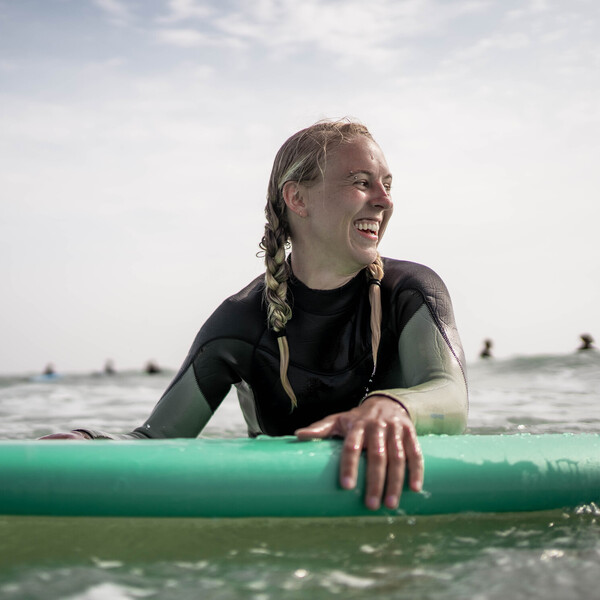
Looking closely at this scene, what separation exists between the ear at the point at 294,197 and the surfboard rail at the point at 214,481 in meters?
1.21

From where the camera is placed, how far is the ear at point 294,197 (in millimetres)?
2977

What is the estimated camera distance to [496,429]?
201 inches

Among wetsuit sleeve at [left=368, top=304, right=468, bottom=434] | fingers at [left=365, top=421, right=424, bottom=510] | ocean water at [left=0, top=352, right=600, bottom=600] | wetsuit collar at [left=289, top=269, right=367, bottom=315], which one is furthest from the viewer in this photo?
wetsuit collar at [left=289, top=269, right=367, bottom=315]

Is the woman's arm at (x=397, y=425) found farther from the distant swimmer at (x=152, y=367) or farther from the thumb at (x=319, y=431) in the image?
the distant swimmer at (x=152, y=367)

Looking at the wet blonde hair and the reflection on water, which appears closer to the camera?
the reflection on water

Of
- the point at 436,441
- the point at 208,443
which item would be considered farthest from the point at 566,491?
the point at 208,443

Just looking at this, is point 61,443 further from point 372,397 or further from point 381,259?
point 381,259

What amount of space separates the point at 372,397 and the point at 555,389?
7520 mm

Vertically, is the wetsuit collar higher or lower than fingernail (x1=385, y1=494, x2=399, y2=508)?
higher

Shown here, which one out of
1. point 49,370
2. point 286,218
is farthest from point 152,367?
point 286,218

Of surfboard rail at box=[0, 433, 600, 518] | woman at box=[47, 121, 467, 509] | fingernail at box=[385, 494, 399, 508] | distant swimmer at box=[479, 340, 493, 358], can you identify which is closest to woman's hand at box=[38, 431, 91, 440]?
surfboard rail at box=[0, 433, 600, 518]

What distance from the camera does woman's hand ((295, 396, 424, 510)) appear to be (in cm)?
188

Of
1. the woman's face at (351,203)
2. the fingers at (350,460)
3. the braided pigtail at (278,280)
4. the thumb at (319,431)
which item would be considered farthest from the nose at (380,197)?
the fingers at (350,460)

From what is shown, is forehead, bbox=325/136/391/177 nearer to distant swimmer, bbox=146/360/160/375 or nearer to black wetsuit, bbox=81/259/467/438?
black wetsuit, bbox=81/259/467/438
